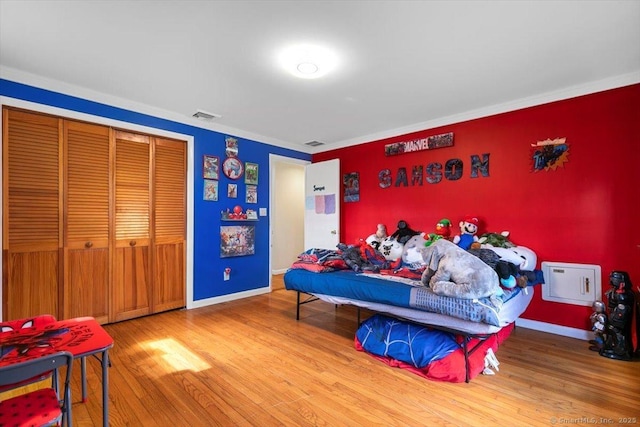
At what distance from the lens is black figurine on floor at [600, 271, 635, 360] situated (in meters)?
2.49

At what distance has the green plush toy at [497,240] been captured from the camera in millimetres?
3090

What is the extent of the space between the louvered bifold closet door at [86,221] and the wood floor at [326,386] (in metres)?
0.57

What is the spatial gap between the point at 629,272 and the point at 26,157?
18.6 feet

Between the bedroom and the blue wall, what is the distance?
0.01m

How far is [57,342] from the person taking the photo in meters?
1.35

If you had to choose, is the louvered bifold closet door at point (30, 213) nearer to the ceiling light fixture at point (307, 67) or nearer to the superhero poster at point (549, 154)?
the ceiling light fixture at point (307, 67)

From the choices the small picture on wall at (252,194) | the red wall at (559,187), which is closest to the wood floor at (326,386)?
the red wall at (559,187)

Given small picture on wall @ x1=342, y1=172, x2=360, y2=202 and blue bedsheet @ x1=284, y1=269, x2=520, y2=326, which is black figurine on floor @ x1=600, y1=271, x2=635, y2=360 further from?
small picture on wall @ x1=342, y1=172, x2=360, y2=202

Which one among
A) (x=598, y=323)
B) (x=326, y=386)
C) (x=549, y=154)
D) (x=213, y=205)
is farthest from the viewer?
(x=213, y=205)

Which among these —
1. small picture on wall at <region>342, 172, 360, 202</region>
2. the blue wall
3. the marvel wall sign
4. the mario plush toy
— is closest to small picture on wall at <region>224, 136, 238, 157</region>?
the blue wall

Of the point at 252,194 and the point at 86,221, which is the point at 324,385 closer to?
the point at 86,221

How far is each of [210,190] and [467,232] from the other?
3.34 metres

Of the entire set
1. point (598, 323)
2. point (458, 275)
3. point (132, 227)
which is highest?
point (132, 227)

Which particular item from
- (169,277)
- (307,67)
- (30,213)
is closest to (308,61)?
(307,67)
